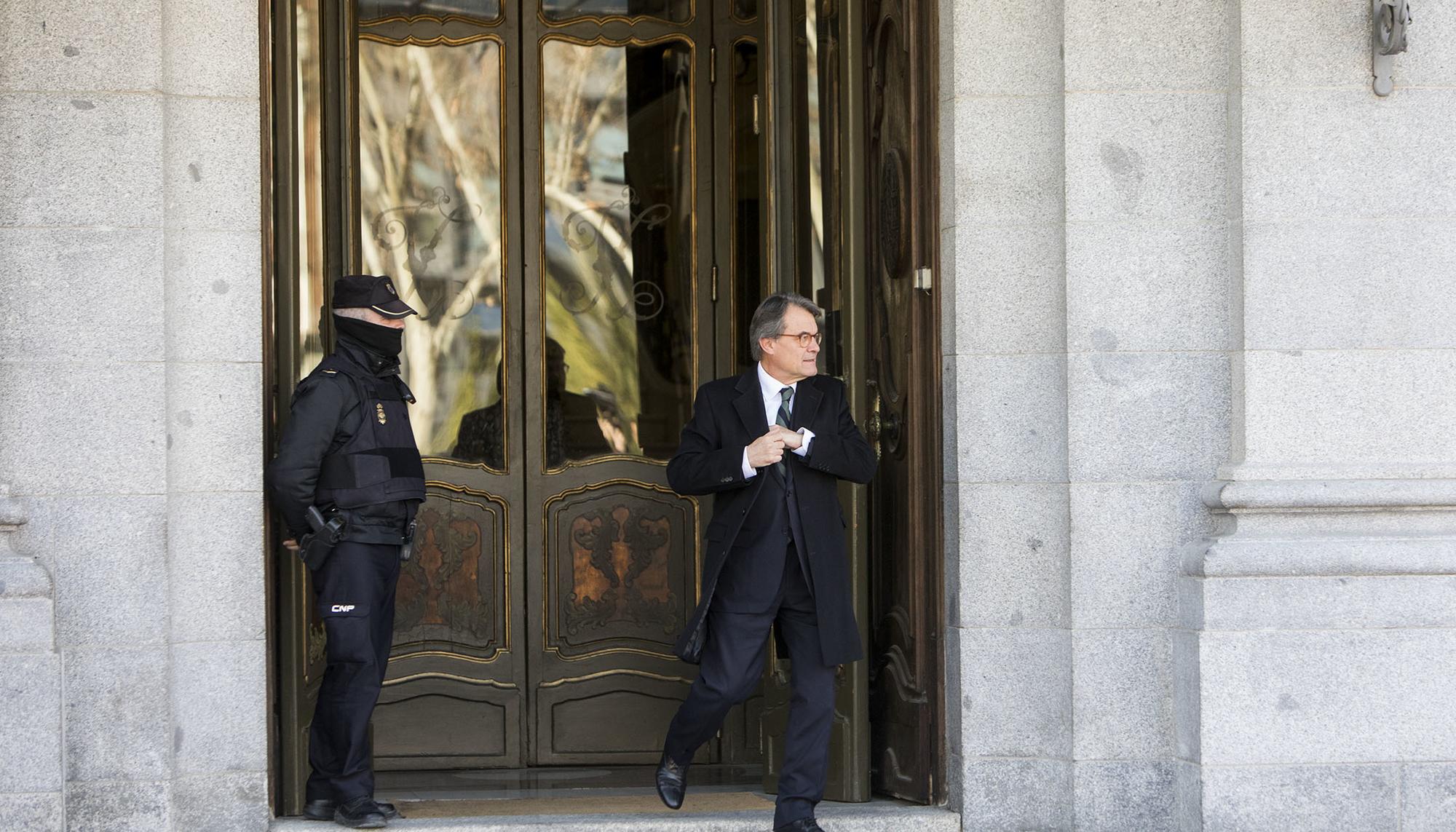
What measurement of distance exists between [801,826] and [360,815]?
156cm

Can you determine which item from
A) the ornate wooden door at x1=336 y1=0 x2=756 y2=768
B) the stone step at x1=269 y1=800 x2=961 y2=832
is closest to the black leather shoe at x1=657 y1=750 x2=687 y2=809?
the stone step at x1=269 y1=800 x2=961 y2=832

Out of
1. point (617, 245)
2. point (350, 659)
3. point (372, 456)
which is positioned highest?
point (617, 245)

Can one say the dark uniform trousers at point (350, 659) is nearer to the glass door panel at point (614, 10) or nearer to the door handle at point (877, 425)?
the door handle at point (877, 425)

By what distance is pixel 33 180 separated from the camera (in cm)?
582

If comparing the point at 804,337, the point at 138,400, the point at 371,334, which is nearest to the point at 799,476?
the point at 804,337

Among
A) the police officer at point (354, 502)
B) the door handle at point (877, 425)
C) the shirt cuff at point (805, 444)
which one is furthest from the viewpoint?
the door handle at point (877, 425)

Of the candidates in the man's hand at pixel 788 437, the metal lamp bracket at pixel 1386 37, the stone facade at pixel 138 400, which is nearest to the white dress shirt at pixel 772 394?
the man's hand at pixel 788 437

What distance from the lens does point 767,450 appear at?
5.61 metres

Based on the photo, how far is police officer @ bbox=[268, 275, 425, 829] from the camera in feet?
19.4

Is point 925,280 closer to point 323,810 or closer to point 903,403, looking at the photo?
point 903,403

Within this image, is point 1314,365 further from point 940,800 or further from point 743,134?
point 743,134

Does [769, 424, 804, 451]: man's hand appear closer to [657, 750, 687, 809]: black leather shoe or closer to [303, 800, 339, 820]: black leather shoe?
[657, 750, 687, 809]: black leather shoe

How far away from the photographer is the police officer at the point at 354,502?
5.91 metres

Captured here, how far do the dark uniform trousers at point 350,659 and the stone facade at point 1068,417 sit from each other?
249 millimetres
